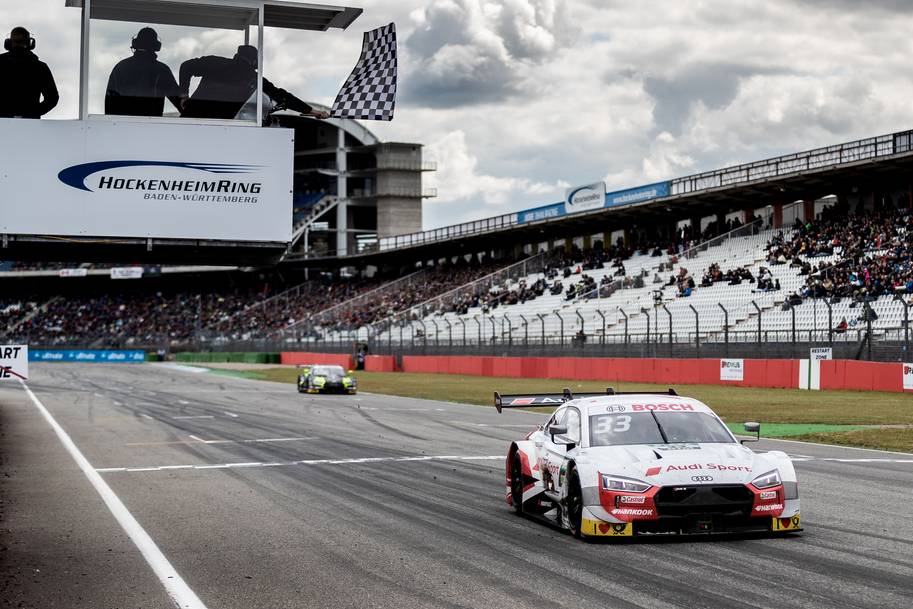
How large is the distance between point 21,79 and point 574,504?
588cm

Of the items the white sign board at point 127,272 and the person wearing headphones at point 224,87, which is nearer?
the person wearing headphones at point 224,87

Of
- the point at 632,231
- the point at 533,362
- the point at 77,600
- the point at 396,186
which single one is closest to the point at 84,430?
the point at 77,600

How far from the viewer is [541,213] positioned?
231 ft

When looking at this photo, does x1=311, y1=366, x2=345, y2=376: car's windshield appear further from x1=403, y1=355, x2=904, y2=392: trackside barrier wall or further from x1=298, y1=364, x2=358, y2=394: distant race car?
x1=403, y1=355, x2=904, y2=392: trackside barrier wall

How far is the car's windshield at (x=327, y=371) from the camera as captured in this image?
136 feet

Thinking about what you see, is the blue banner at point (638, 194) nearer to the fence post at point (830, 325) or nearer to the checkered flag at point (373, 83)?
→ the fence post at point (830, 325)

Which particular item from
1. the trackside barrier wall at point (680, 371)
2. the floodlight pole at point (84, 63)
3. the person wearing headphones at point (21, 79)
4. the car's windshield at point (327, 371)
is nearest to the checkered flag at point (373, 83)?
the floodlight pole at point (84, 63)

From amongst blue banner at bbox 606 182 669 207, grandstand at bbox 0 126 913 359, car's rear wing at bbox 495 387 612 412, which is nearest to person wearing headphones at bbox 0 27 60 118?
car's rear wing at bbox 495 387 612 412

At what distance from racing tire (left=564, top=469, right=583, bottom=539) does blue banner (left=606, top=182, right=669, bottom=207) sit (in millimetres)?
50128

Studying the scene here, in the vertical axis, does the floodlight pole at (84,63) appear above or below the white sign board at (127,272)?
below

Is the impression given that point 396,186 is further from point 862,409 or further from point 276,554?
point 276,554

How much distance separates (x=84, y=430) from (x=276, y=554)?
17.2 meters

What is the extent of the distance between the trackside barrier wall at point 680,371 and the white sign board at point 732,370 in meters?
0.12

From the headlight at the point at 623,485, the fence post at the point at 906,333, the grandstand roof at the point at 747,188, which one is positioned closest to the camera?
the headlight at the point at 623,485
